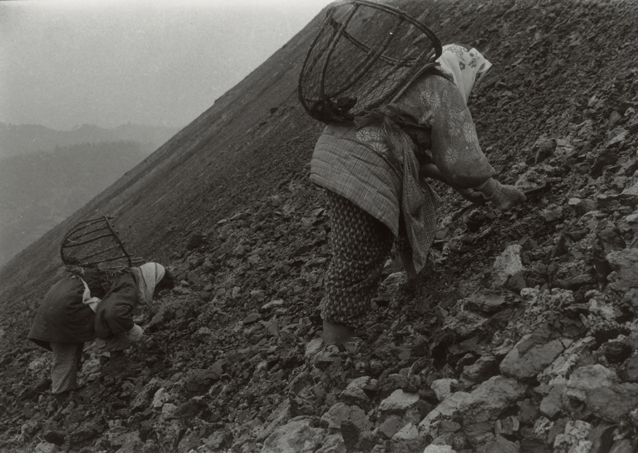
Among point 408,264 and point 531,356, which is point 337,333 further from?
point 531,356

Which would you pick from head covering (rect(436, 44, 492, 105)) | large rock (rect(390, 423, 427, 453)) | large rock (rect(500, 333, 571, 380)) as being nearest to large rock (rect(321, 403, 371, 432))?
large rock (rect(390, 423, 427, 453))

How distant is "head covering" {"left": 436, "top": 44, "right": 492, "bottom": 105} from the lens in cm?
296

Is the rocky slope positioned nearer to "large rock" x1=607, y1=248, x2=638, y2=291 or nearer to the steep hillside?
"large rock" x1=607, y1=248, x2=638, y2=291

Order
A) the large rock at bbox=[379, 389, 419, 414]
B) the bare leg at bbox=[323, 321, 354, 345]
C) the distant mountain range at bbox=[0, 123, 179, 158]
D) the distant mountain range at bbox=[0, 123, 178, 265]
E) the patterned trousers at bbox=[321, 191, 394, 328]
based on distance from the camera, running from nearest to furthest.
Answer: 1. the large rock at bbox=[379, 389, 419, 414]
2. the patterned trousers at bbox=[321, 191, 394, 328]
3. the bare leg at bbox=[323, 321, 354, 345]
4. the distant mountain range at bbox=[0, 123, 178, 265]
5. the distant mountain range at bbox=[0, 123, 179, 158]

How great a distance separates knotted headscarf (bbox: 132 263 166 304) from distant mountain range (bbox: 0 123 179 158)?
209ft

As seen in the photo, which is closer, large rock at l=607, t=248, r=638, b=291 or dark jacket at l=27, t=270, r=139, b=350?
large rock at l=607, t=248, r=638, b=291

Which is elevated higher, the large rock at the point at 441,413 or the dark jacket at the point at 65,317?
the dark jacket at the point at 65,317

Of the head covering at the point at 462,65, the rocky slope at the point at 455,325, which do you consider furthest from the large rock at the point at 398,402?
the head covering at the point at 462,65

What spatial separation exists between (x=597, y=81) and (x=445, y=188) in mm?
1271

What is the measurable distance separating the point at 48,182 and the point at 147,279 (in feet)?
155

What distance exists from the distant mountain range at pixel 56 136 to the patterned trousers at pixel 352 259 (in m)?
65.8

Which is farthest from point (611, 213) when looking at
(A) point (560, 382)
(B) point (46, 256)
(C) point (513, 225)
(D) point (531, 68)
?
(B) point (46, 256)

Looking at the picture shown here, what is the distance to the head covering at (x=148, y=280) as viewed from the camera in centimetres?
459

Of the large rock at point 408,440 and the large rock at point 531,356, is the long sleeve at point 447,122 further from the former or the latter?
the large rock at point 408,440
